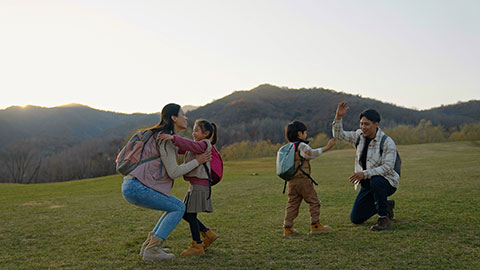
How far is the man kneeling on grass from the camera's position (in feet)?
20.0

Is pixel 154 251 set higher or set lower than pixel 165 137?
Answer: lower

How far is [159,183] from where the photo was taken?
4762 millimetres

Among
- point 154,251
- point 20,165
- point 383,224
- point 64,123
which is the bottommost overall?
point 20,165

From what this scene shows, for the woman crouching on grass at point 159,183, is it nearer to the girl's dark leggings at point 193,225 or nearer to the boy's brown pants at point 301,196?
the girl's dark leggings at point 193,225

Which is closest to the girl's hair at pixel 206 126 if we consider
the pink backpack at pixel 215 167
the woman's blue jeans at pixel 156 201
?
the pink backpack at pixel 215 167

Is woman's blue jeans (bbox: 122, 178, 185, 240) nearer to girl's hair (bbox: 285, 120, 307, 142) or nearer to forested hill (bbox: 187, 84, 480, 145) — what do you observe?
girl's hair (bbox: 285, 120, 307, 142)

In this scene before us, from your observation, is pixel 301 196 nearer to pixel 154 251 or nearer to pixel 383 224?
pixel 383 224

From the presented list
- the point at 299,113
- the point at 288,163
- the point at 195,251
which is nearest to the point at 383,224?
the point at 288,163

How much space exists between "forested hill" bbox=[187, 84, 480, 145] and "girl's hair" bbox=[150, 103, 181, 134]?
284ft

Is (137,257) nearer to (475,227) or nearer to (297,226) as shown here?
(297,226)

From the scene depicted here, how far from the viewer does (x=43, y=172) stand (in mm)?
70688

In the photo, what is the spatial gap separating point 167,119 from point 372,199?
3.95 metres

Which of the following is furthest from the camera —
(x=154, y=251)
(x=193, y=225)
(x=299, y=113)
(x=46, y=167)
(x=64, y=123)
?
(x=299, y=113)

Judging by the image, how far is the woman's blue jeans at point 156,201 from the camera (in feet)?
15.1
